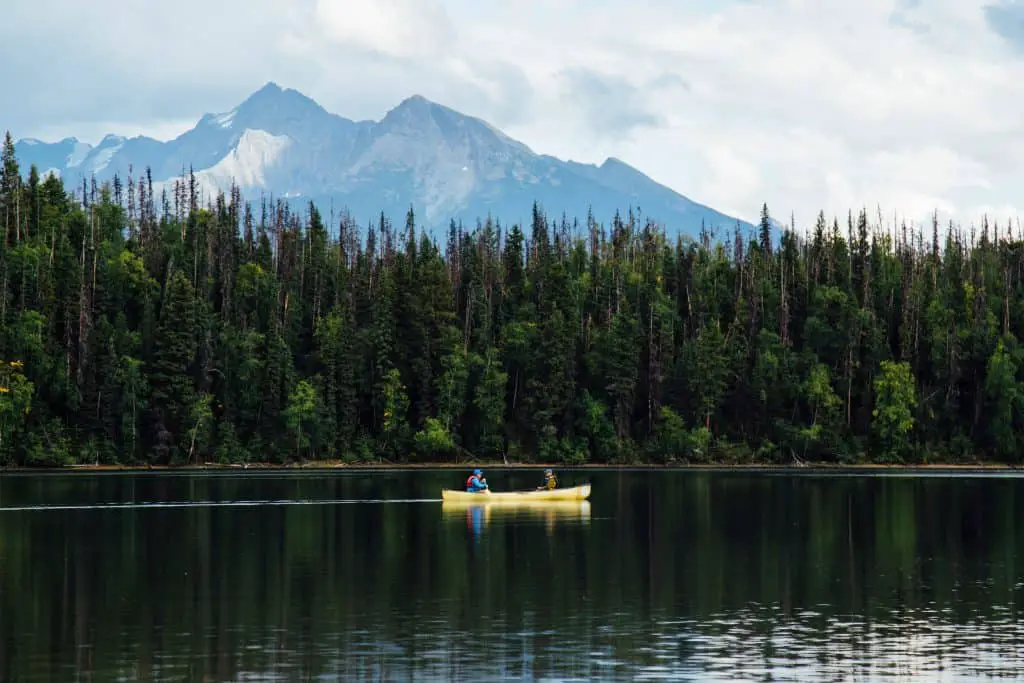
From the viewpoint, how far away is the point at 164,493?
122 meters

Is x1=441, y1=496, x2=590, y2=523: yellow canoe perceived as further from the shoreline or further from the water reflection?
the shoreline

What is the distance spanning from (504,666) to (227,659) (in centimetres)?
824

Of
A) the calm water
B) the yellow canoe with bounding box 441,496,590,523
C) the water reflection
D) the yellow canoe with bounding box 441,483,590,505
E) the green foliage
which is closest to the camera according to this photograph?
the calm water

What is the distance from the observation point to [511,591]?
187ft

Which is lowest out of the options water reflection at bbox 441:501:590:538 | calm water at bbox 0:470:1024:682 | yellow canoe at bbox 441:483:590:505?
calm water at bbox 0:470:1024:682

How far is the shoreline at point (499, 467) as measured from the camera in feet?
548

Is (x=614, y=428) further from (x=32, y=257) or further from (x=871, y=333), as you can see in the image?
(x=32, y=257)

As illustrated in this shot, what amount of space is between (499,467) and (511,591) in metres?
122

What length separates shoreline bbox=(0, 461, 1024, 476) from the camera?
167 metres

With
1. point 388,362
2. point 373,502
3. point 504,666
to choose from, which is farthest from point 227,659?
point 388,362

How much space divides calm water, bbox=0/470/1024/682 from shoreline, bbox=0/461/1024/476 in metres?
60.4

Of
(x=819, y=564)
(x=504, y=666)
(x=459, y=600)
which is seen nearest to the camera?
(x=504, y=666)

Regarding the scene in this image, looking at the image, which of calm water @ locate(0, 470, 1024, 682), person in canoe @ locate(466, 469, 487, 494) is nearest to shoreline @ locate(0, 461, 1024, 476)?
calm water @ locate(0, 470, 1024, 682)

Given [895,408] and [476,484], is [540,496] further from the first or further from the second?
[895,408]
